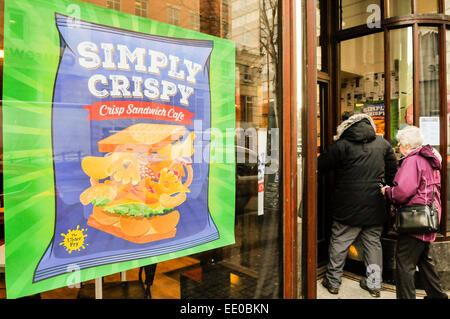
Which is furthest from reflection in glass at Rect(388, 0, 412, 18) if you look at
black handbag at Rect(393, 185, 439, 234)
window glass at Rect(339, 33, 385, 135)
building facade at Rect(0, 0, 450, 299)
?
black handbag at Rect(393, 185, 439, 234)

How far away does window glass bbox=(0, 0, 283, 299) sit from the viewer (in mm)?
2188

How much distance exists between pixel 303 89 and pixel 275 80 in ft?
0.67

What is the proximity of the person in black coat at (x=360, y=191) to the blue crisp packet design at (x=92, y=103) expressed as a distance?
82.1 inches

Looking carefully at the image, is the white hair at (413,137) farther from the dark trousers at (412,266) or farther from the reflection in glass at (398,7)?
the reflection in glass at (398,7)

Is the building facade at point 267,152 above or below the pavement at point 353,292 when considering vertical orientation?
above

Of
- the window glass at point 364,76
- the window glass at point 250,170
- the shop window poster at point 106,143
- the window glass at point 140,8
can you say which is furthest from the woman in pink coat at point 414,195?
the window glass at point 140,8

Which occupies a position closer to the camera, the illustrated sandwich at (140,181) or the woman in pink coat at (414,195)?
the illustrated sandwich at (140,181)

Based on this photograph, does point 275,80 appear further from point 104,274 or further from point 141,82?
point 104,274

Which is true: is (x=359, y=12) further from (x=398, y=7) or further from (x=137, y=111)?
(x=137, y=111)

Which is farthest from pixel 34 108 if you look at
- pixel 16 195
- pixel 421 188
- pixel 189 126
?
pixel 421 188

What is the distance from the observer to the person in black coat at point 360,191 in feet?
11.1

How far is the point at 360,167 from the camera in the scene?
3.38 m

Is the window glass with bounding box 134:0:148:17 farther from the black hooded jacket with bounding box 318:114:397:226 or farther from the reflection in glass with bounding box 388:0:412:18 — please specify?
the reflection in glass with bounding box 388:0:412:18

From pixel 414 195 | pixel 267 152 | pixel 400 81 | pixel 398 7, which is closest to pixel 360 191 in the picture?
A: pixel 414 195
